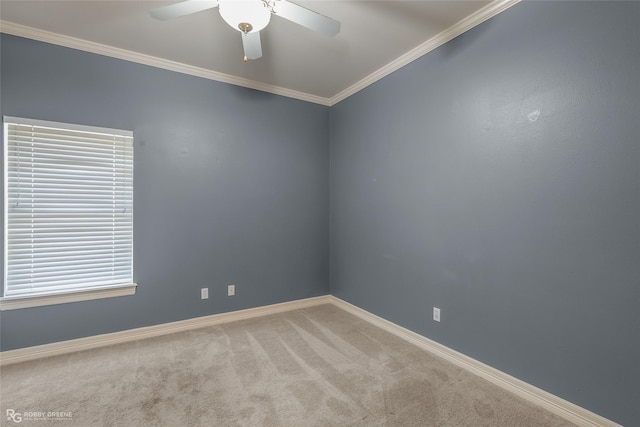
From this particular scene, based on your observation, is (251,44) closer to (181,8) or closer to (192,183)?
(181,8)

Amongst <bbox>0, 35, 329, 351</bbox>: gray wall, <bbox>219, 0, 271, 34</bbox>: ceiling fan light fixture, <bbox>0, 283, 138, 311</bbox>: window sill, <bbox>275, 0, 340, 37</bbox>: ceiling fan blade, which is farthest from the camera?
<bbox>0, 35, 329, 351</bbox>: gray wall

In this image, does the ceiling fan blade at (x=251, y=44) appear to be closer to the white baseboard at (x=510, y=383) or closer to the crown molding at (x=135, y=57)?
the crown molding at (x=135, y=57)

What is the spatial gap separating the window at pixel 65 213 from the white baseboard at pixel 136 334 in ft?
1.24

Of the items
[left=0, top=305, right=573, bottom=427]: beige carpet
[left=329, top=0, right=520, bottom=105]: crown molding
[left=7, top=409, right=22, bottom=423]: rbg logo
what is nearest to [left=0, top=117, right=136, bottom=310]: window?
[left=0, top=305, right=573, bottom=427]: beige carpet

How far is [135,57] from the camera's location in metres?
2.76

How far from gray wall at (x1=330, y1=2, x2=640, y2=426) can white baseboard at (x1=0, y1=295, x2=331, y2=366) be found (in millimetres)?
1414

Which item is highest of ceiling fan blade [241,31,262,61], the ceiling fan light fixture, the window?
A: ceiling fan blade [241,31,262,61]

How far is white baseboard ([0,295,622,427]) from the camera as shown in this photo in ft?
5.81

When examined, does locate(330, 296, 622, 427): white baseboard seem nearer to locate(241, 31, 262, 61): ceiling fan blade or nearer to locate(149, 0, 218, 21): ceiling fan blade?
locate(241, 31, 262, 61): ceiling fan blade

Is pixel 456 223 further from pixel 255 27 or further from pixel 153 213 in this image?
pixel 153 213

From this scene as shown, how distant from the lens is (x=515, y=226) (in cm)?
202

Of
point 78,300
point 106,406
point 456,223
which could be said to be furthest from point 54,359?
point 456,223

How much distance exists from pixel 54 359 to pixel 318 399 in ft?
7.40

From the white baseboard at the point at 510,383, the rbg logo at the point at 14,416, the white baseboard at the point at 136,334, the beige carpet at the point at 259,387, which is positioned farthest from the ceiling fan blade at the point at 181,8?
the white baseboard at the point at 510,383
